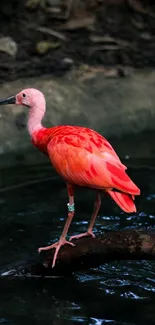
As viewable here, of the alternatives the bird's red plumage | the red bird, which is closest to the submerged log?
the red bird

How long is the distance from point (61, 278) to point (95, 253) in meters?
0.45

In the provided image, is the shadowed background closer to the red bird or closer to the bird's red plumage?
the red bird

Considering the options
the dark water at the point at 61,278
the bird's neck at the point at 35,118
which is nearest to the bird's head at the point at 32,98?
the bird's neck at the point at 35,118

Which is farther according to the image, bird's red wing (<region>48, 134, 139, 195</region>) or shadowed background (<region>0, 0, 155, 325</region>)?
shadowed background (<region>0, 0, 155, 325</region>)

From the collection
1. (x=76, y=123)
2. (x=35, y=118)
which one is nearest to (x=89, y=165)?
(x=35, y=118)

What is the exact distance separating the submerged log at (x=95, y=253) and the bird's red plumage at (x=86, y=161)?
24cm

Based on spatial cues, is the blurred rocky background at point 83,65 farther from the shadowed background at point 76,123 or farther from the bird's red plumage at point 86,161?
the bird's red plumage at point 86,161

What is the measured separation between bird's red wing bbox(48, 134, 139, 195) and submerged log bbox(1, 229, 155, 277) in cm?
26

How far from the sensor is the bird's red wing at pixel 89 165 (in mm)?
3389

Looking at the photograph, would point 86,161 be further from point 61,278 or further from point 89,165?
point 61,278

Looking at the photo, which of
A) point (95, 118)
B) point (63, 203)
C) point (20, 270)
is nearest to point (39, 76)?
point (95, 118)

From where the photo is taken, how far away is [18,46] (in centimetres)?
686

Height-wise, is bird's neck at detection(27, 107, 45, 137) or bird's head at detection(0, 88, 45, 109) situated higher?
bird's head at detection(0, 88, 45, 109)

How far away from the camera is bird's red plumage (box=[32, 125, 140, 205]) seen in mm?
3389
